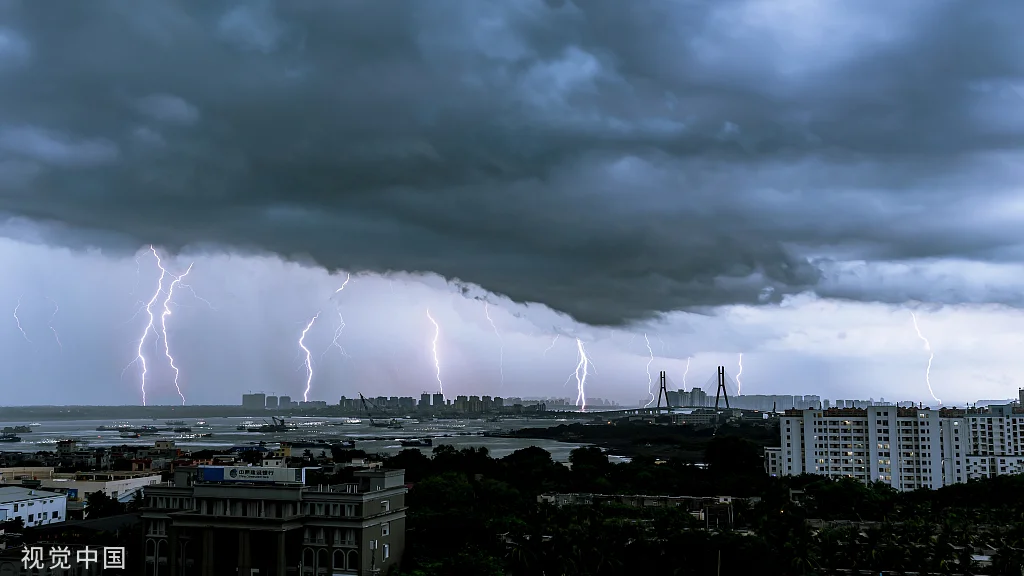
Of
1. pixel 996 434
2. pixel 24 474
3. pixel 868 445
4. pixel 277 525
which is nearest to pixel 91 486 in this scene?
pixel 24 474

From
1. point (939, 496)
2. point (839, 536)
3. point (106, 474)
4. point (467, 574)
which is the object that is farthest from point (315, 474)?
point (939, 496)

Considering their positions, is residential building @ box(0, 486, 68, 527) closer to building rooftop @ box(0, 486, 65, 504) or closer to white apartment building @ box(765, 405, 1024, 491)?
building rooftop @ box(0, 486, 65, 504)

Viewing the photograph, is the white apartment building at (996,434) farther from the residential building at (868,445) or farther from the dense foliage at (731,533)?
the dense foliage at (731,533)

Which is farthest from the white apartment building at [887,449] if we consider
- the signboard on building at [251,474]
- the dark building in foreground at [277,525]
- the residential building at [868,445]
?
the signboard on building at [251,474]

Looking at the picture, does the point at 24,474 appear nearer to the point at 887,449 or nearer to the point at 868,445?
the point at 868,445

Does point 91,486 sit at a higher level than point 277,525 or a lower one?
lower

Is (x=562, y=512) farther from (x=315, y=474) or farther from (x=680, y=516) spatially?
(x=315, y=474)
